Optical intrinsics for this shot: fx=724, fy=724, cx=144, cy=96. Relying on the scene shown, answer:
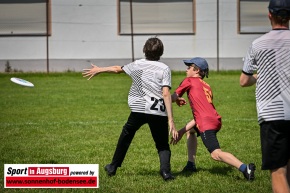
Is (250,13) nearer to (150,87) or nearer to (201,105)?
(201,105)

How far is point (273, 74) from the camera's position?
6.02m

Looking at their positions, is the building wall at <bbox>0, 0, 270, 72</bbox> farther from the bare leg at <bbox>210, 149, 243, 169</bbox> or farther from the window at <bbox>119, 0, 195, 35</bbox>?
the bare leg at <bbox>210, 149, 243, 169</bbox>

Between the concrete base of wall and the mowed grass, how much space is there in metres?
15.5

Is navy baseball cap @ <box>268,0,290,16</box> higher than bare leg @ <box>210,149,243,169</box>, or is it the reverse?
navy baseball cap @ <box>268,0,290,16</box>

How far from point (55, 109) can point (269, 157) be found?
1311cm

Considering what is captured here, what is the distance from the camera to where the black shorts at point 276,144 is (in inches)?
235

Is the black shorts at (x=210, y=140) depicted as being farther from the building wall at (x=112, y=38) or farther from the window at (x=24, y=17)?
the window at (x=24, y=17)

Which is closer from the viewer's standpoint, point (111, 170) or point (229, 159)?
point (229, 159)

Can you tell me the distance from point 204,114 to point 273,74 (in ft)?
9.15

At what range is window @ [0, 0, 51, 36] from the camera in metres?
39.8

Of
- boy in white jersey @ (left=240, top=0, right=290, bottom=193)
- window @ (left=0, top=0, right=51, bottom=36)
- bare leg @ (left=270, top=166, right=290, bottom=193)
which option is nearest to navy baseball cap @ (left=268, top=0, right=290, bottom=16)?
boy in white jersey @ (left=240, top=0, right=290, bottom=193)

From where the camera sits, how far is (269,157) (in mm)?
6016

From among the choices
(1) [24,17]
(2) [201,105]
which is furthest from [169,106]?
(1) [24,17]

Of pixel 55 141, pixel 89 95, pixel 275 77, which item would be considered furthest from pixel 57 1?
pixel 275 77
